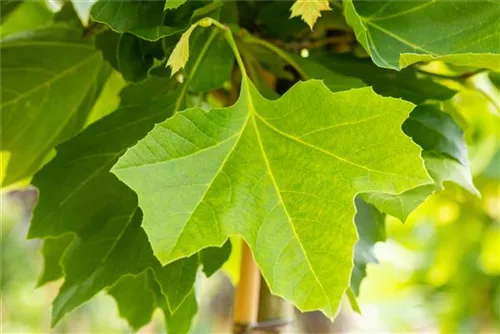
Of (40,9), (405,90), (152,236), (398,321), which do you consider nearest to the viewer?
(152,236)

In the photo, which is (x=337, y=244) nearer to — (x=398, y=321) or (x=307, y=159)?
(x=307, y=159)

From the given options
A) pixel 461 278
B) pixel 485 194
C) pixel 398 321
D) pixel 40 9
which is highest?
pixel 40 9

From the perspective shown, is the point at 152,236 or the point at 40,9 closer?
the point at 152,236

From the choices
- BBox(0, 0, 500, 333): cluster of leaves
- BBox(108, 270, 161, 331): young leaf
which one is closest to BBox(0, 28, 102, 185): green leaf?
BBox(0, 0, 500, 333): cluster of leaves

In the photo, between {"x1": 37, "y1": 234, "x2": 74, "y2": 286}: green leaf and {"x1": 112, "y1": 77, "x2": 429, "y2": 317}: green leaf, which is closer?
{"x1": 112, "y1": 77, "x2": 429, "y2": 317}: green leaf

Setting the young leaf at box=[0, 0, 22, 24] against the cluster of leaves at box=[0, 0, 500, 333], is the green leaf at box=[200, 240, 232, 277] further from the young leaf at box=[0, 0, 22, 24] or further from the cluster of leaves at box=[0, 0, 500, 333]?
the young leaf at box=[0, 0, 22, 24]

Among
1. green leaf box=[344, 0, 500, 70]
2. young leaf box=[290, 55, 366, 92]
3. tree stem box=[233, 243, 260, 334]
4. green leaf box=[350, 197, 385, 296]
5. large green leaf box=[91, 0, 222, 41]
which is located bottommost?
tree stem box=[233, 243, 260, 334]

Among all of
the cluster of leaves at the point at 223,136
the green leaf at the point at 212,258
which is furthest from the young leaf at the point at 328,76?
the green leaf at the point at 212,258

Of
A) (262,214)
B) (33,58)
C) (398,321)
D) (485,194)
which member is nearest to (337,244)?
(262,214)
